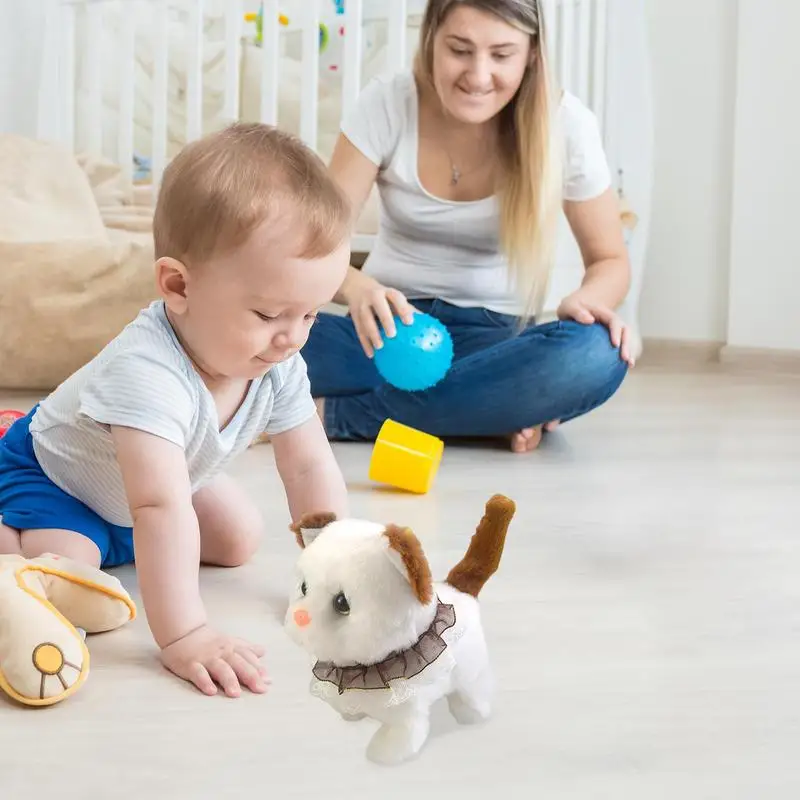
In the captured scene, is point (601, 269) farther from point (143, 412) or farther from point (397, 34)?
point (143, 412)

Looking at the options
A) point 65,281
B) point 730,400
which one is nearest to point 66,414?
point 65,281

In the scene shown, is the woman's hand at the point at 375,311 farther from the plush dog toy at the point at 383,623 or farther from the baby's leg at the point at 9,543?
the plush dog toy at the point at 383,623

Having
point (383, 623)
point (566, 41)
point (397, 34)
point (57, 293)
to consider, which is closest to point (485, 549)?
point (383, 623)

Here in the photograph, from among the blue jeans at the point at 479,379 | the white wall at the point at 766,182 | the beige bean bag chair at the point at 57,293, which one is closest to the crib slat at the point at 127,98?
the beige bean bag chair at the point at 57,293

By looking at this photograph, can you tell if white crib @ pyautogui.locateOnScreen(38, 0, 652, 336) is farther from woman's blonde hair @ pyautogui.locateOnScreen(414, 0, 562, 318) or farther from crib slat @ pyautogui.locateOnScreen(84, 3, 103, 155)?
woman's blonde hair @ pyautogui.locateOnScreen(414, 0, 562, 318)

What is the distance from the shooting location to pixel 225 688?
68 centimetres

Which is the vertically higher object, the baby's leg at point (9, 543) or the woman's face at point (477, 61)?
the woman's face at point (477, 61)

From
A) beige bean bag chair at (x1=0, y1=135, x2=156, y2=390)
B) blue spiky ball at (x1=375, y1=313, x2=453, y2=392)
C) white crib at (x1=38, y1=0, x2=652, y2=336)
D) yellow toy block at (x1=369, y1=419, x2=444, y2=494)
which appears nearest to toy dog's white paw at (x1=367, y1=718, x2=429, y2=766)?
yellow toy block at (x1=369, y1=419, x2=444, y2=494)

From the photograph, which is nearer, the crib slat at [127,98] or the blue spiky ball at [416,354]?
the blue spiky ball at [416,354]

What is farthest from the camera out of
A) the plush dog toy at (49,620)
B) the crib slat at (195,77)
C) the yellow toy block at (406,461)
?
the crib slat at (195,77)

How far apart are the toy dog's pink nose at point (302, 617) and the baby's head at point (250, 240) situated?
0.85ft

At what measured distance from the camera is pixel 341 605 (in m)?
0.50

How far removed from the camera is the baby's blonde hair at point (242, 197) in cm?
70

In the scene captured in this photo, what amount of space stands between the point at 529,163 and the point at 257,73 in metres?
1.22
